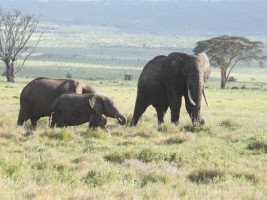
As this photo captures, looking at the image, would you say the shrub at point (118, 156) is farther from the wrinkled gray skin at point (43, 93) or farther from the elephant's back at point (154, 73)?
the elephant's back at point (154, 73)

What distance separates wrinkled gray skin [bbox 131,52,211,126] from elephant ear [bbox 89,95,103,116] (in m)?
2.87

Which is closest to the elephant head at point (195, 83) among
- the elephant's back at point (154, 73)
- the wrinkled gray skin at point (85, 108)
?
the elephant's back at point (154, 73)

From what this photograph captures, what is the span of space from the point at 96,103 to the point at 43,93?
2.23 m

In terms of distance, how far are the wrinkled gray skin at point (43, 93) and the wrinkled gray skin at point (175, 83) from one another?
2438mm

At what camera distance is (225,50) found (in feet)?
219

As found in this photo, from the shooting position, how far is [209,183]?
28.4ft

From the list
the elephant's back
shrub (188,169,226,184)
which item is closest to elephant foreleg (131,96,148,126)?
the elephant's back

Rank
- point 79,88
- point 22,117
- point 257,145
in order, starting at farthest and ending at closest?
point 22,117, point 79,88, point 257,145

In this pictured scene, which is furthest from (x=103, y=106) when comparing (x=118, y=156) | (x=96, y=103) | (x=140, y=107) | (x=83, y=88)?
(x=140, y=107)

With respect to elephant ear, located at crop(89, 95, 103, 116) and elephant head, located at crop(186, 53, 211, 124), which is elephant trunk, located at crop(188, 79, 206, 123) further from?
elephant ear, located at crop(89, 95, 103, 116)

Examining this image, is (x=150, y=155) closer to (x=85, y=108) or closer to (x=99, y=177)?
(x=99, y=177)

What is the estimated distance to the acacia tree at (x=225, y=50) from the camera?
6581cm

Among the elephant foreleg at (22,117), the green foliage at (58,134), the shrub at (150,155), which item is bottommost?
the elephant foreleg at (22,117)

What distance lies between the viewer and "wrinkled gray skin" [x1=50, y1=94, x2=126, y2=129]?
14521 millimetres
